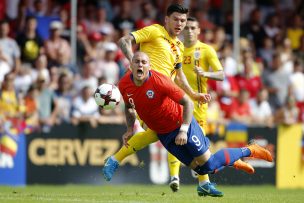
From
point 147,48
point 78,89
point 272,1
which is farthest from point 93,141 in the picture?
point 272,1

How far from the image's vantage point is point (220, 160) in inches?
503

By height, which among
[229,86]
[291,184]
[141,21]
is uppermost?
[141,21]

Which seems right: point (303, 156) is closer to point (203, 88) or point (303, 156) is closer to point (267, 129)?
point (267, 129)

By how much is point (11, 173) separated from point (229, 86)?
5346 millimetres

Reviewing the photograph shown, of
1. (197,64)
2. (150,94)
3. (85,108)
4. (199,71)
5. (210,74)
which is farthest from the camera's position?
(85,108)

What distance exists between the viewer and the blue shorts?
12.4 metres

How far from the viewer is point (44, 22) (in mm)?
20469

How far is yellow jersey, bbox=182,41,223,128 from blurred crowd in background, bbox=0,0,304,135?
13.6 ft


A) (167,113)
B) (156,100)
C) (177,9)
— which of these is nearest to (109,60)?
(177,9)

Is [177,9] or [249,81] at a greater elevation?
[177,9]

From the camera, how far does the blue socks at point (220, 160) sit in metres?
12.7

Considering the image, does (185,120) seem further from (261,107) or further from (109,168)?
(261,107)

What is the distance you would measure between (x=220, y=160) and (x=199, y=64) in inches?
98.7

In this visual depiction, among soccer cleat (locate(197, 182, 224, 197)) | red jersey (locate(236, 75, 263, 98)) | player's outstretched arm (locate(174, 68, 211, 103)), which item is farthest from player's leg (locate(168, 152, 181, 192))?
red jersey (locate(236, 75, 263, 98))
